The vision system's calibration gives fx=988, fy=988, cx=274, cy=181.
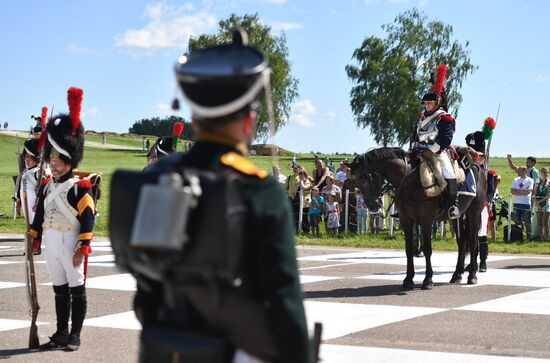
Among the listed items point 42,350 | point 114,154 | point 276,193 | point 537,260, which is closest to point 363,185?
point 537,260

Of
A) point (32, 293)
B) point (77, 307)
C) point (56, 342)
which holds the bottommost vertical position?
point (56, 342)

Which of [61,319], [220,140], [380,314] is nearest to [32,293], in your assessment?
[61,319]

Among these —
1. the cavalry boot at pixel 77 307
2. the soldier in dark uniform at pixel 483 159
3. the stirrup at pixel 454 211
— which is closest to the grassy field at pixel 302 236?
the soldier in dark uniform at pixel 483 159

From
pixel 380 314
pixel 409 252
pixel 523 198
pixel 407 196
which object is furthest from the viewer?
pixel 523 198

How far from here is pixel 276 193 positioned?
3455 millimetres

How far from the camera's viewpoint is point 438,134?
13.0 m

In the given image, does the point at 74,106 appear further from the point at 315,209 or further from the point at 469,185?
the point at 315,209

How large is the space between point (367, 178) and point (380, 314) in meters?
3.43

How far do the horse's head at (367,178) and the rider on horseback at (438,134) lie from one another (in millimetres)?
629

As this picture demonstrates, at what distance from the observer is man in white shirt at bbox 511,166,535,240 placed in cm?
2069

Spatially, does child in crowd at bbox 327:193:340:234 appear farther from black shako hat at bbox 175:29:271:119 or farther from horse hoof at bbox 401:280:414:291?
black shako hat at bbox 175:29:271:119

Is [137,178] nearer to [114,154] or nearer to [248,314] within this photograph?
[248,314]

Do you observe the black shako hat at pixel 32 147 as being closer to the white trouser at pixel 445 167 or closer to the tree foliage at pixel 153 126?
the white trouser at pixel 445 167

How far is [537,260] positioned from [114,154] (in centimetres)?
6005
